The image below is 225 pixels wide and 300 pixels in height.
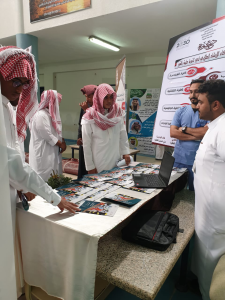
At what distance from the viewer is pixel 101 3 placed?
380 centimetres

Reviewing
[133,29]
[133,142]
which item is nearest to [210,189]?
[133,29]

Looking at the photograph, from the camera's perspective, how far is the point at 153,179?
1878 millimetres

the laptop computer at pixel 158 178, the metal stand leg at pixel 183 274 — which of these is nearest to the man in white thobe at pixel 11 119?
the laptop computer at pixel 158 178

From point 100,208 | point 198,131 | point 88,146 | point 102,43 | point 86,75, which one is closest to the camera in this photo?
point 100,208

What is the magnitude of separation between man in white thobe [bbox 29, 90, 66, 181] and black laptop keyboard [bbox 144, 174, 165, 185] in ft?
5.12

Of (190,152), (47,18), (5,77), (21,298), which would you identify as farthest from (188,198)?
(47,18)

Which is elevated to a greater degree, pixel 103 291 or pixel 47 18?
pixel 47 18

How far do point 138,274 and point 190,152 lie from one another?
56.6 inches

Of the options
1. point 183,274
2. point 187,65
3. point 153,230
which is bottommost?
point 183,274

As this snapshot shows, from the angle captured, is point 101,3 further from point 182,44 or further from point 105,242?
point 105,242

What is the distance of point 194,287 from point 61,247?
3.88 ft

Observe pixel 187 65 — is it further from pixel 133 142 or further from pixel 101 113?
pixel 133 142

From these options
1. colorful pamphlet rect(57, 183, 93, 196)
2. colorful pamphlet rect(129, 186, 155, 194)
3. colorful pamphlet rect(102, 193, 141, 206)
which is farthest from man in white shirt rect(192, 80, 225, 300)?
colorful pamphlet rect(57, 183, 93, 196)

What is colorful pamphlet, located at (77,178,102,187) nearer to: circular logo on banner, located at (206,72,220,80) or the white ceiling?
circular logo on banner, located at (206,72,220,80)
